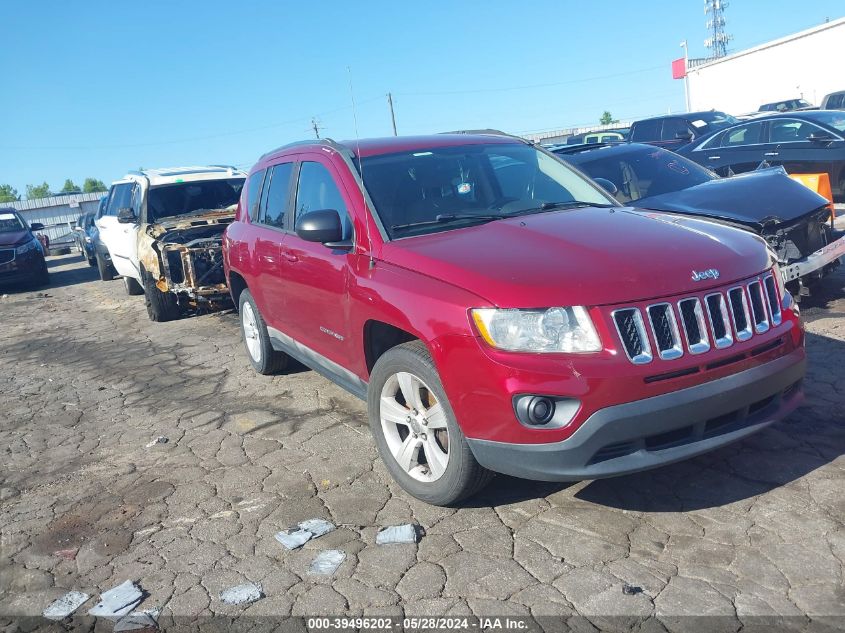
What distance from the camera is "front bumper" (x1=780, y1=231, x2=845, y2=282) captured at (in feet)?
20.8

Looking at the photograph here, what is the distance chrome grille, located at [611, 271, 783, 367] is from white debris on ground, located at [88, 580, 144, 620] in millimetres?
2385

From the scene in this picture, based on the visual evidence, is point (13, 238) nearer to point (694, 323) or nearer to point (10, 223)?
point (10, 223)

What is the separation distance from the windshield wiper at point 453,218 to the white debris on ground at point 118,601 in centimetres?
222

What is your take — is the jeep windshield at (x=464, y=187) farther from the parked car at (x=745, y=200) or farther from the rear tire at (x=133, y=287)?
the rear tire at (x=133, y=287)

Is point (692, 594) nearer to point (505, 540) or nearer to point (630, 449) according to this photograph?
point (630, 449)

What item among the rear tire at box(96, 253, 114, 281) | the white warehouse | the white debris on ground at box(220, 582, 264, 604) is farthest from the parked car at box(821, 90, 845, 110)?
the white debris on ground at box(220, 582, 264, 604)

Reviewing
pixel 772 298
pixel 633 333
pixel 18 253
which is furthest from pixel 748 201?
pixel 18 253

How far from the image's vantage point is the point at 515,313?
342 centimetres

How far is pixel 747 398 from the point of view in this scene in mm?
3580

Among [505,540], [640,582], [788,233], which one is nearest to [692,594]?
[640,582]

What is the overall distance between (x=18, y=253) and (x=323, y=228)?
1394 centimetres

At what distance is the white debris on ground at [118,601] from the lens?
11.0 feet

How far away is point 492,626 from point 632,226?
219 cm

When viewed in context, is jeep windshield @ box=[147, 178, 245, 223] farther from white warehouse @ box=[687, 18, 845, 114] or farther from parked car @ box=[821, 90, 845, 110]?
white warehouse @ box=[687, 18, 845, 114]
